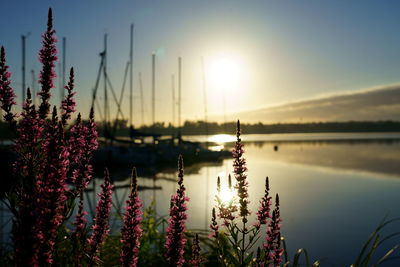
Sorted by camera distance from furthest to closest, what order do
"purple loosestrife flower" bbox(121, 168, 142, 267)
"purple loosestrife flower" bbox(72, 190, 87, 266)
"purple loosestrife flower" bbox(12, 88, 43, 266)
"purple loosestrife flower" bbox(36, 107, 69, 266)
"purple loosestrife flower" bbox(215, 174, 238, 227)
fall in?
"purple loosestrife flower" bbox(215, 174, 238, 227) < "purple loosestrife flower" bbox(72, 190, 87, 266) < "purple loosestrife flower" bbox(121, 168, 142, 267) < "purple loosestrife flower" bbox(36, 107, 69, 266) < "purple loosestrife flower" bbox(12, 88, 43, 266)

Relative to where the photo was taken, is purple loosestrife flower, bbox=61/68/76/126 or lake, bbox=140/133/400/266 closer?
purple loosestrife flower, bbox=61/68/76/126

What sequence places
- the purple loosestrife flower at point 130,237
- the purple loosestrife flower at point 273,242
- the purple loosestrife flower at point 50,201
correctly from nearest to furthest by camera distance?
1. the purple loosestrife flower at point 50,201
2. the purple loosestrife flower at point 130,237
3. the purple loosestrife flower at point 273,242

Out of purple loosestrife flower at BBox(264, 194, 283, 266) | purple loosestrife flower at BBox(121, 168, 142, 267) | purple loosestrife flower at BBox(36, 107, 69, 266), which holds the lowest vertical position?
purple loosestrife flower at BBox(264, 194, 283, 266)

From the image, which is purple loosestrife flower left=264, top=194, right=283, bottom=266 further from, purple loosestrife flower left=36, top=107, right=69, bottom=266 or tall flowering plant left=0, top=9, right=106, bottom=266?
purple loosestrife flower left=36, top=107, right=69, bottom=266

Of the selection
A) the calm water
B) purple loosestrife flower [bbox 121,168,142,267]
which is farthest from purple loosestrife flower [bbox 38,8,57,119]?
the calm water

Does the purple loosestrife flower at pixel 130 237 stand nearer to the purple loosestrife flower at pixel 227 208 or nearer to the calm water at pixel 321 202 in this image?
the purple loosestrife flower at pixel 227 208

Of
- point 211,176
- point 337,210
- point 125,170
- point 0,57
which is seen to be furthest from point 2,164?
point 0,57

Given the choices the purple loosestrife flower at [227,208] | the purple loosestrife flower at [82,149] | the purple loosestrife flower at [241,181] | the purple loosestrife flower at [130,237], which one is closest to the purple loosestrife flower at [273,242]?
the purple loosestrife flower at [241,181]

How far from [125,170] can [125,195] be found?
55.6ft

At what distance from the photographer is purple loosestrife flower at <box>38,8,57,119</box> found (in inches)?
170

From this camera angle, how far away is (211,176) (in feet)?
135

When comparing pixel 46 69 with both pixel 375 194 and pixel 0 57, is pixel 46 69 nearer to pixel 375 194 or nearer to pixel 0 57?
pixel 0 57

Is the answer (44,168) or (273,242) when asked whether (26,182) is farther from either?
(273,242)

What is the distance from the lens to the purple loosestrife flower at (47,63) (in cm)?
431
